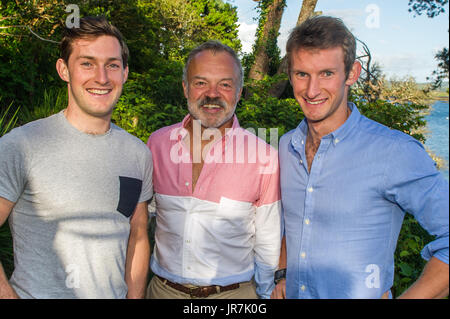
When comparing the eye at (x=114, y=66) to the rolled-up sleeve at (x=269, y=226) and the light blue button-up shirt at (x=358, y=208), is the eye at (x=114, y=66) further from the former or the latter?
the light blue button-up shirt at (x=358, y=208)

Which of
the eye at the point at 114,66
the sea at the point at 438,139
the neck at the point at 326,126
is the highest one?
the eye at the point at 114,66

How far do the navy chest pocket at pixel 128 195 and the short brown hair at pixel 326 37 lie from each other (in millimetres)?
1321

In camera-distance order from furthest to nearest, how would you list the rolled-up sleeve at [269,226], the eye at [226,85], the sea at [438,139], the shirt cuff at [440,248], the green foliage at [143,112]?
the green foliage at [143,112] → the eye at [226,85] → the sea at [438,139] → the rolled-up sleeve at [269,226] → the shirt cuff at [440,248]

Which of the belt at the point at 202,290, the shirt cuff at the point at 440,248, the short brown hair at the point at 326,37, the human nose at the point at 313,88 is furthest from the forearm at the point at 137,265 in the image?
the shirt cuff at the point at 440,248

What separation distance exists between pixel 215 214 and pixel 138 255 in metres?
0.60

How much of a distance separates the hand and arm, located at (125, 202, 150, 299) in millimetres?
883

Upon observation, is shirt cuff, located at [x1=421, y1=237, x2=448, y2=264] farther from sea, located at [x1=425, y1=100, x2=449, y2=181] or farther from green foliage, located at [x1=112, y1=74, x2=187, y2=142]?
green foliage, located at [x1=112, y1=74, x2=187, y2=142]

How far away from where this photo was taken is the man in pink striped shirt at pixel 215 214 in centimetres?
259

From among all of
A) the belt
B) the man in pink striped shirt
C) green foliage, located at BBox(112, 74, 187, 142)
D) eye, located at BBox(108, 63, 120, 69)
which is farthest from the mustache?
green foliage, located at BBox(112, 74, 187, 142)

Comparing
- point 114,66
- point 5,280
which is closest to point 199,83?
point 114,66

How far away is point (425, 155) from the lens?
1.99 meters

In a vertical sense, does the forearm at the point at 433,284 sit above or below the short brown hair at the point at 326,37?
below

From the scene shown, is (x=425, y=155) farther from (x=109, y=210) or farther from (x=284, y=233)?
(x=109, y=210)

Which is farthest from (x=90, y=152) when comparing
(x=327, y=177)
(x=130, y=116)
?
(x=130, y=116)
